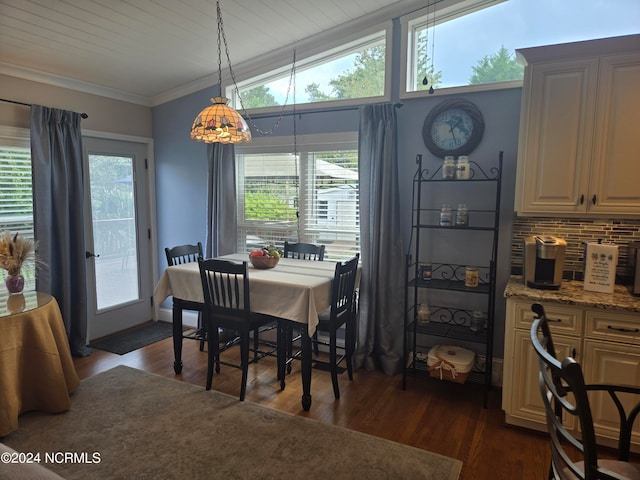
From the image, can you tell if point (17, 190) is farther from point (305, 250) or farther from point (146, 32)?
point (305, 250)

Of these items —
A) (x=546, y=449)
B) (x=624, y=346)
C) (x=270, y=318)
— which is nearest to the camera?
(x=624, y=346)

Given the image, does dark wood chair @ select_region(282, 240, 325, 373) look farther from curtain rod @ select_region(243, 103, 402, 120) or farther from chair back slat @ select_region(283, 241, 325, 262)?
curtain rod @ select_region(243, 103, 402, 120)

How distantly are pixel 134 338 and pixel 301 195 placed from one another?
2.32 metres

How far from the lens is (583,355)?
94.5 inches

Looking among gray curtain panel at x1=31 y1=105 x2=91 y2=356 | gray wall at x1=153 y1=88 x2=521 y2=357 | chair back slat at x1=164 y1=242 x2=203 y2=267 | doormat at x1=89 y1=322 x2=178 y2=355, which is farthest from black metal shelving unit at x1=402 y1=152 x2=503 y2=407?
gray curtain panel at x1=31 y1=105 x2=91 y2=356

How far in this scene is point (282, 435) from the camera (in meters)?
2.59

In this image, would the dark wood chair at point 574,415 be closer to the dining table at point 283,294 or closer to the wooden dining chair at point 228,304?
the dining table at point 283,294

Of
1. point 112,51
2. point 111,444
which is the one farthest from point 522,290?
point 112,51

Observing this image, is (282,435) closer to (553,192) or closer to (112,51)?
(553,192)

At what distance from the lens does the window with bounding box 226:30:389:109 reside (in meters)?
3.60

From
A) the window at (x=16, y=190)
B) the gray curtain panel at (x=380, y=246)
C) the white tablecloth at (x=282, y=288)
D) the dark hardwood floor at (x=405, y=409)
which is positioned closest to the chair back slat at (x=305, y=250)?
the white tablecloth at (x=282, y=288)

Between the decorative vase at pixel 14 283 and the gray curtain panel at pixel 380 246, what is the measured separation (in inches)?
102

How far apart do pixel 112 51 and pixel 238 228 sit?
196 centimetres

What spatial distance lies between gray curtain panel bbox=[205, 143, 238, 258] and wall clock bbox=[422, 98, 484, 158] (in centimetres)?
199
